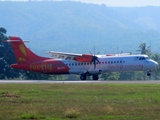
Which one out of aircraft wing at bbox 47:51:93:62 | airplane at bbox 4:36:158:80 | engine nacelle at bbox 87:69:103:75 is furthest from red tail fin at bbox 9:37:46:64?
engine nacelle at bbox 87:69:103:75

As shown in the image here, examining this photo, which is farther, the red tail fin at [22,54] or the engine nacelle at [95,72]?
the red tail fin at [22,54]

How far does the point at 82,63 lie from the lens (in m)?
71.9

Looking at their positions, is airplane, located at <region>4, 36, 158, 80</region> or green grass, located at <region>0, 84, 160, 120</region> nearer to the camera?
green grass, located at <region>0, 84, 160, 120</region>

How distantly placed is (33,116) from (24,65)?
145ft

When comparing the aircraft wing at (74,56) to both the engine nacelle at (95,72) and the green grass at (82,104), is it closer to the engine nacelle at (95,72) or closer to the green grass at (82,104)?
the engine nacelle at (95,72)

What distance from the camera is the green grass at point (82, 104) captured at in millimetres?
30484

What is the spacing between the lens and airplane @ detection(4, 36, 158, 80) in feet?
225

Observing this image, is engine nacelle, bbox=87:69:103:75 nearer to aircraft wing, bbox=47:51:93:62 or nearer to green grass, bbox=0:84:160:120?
aircraft wing, bbox=47:51:93:62

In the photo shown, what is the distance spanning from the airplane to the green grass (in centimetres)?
2122

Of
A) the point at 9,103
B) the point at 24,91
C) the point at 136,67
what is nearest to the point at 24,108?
the point at 9,103

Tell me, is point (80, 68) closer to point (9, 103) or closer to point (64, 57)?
point (64, 57)

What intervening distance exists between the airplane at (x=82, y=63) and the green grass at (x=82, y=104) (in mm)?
21219

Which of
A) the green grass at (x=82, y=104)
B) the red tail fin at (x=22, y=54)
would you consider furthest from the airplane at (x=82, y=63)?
the green grass at (x=82, y=104)

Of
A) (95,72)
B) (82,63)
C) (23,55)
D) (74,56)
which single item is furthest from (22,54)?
(95,72)
